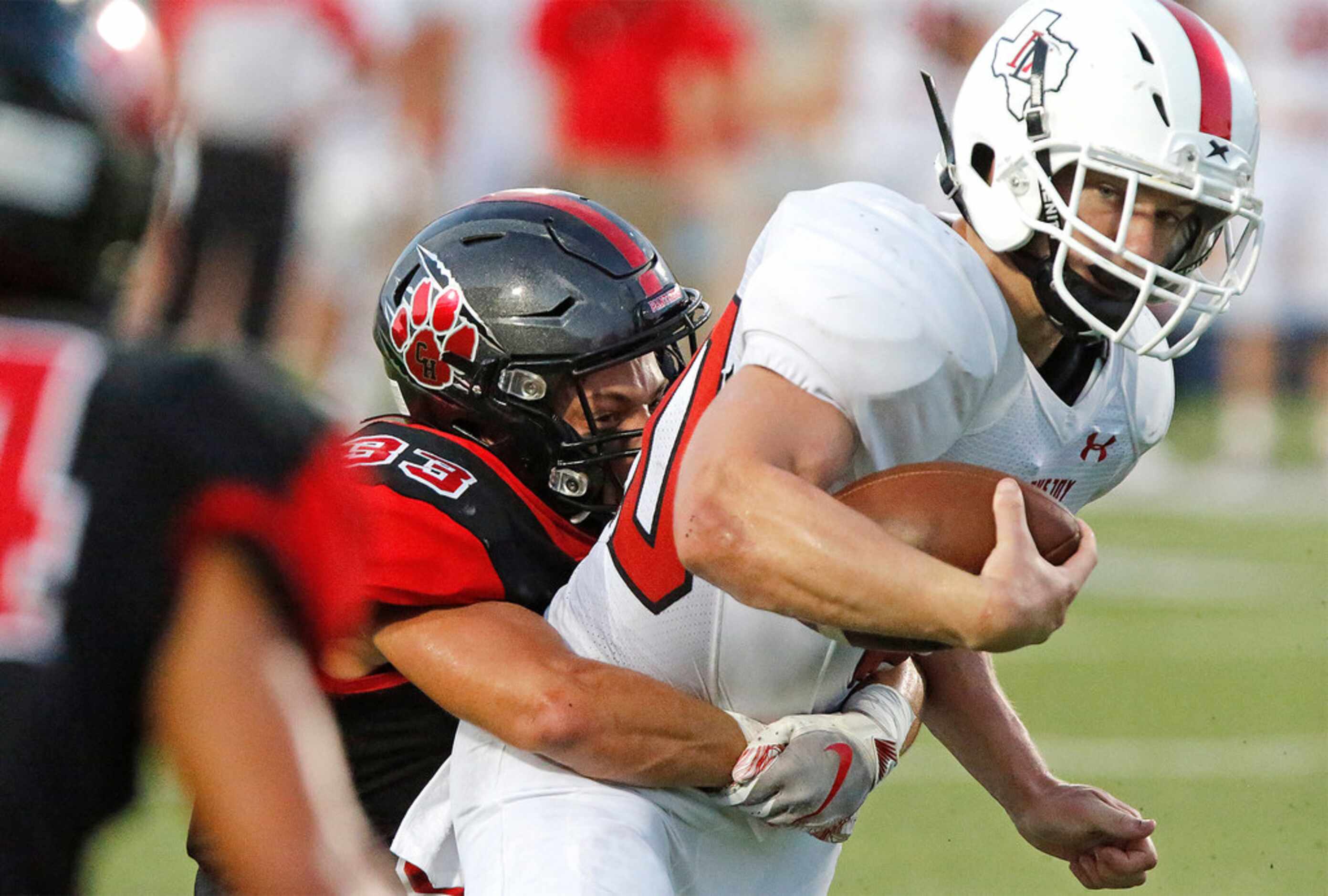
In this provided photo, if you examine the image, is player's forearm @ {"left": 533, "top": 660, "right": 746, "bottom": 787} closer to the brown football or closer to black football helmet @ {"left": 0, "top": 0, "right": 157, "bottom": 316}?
the brown football

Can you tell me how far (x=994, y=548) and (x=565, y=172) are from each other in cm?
799

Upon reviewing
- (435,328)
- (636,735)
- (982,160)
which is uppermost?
(982,160)

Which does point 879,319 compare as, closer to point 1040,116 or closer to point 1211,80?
point 1040,116

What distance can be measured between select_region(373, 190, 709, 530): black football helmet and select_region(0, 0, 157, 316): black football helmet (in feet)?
4.75

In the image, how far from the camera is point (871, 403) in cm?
217

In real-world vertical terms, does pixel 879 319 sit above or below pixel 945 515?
above

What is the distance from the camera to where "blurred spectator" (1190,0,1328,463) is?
11.5 metres

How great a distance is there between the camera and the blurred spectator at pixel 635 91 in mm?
9445

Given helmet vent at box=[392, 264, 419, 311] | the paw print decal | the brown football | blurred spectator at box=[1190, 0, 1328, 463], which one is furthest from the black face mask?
blurred spectator at box=[1190, 0, 1328, 463]

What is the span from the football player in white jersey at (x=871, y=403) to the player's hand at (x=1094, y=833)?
0.41 m

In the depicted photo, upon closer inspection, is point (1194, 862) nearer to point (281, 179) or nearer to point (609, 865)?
point (609, 865)

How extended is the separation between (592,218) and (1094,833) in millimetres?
1212

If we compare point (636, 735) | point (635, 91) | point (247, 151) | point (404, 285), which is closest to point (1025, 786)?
point (636, 735)

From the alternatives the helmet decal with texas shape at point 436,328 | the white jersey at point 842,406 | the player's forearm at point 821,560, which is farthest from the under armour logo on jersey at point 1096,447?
the helmet decal with texas shape at point 436,328
